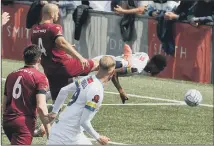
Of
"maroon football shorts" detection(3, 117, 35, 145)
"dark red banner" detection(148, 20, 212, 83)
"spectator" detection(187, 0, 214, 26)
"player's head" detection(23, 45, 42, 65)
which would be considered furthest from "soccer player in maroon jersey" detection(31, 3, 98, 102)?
"dark red banner" detection(148, 20, 212, 83)

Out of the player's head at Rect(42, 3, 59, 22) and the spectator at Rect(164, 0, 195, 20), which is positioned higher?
the player's head at Rect(42, 3, 59, 22)

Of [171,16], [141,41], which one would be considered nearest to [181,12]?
[171,16]

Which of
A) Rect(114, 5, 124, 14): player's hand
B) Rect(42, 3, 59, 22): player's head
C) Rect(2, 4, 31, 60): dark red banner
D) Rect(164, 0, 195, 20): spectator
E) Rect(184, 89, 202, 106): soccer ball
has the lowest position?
Rect(2, 4, 31, 60): dark red banner

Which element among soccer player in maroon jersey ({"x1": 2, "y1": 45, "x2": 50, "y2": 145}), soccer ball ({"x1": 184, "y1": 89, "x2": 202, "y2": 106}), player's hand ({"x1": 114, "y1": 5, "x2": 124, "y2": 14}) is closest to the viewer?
soccer player in maroon jersey ({"x1": 2, "y1": 45, "x2": 50, "y2": 145})

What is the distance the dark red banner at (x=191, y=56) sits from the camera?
22344 mm

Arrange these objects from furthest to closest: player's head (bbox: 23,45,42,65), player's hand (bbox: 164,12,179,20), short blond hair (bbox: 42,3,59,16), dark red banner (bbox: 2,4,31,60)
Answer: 1. dark red banner (bbox: 2,4,31,60)
2. player's hand (bbox: 164,12,179,20)
3. short blond hair (bbox: 42,3,59,16)
4. player's head (bbox: 23,45,42,65)

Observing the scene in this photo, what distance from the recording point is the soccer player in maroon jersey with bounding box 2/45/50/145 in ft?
37.8

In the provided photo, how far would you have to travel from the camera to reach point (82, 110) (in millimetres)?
10672

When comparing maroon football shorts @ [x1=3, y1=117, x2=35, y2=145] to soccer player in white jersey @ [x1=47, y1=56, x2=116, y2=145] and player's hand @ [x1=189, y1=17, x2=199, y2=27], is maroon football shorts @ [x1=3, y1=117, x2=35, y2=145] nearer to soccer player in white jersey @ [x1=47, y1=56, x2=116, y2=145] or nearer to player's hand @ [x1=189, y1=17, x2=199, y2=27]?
soccer player in white jersey @ [x1=47, y1=56, x2=116, y2=145]

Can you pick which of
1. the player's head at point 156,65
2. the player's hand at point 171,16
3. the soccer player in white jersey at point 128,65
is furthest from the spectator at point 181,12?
the soccer player in white jersey at point 128,65

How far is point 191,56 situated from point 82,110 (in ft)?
40.0

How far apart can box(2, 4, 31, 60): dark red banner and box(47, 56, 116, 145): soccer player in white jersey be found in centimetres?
1601

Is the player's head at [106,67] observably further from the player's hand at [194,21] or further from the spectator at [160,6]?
the spectator at [160,6]

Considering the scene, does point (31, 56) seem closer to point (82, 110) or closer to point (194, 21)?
point (82, 110)
